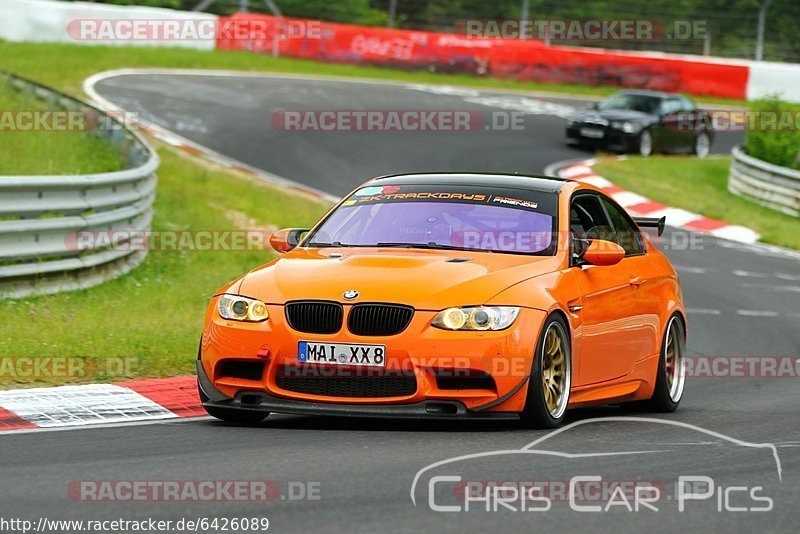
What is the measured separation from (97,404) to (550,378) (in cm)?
256

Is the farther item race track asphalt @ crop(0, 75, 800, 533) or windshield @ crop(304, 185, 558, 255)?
windshield @ crop(304, 185, 558, 255)

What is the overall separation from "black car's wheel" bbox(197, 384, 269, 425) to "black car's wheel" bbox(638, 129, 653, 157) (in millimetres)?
22730

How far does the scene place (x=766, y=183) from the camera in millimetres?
25953

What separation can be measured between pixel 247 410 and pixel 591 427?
1.88 metres

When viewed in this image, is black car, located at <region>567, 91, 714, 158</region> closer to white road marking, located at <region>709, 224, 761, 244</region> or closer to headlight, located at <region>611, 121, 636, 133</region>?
headlight, located at <region>611, 121, 636, 133</region>

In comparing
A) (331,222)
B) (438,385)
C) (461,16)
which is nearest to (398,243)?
(331,222)

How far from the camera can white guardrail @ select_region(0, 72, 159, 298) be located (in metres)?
11.8

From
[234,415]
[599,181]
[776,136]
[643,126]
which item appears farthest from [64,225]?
[643,126]

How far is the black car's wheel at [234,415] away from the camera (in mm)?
7902

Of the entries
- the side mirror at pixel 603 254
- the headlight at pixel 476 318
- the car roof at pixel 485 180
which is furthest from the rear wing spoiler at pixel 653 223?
the headlight at pixel 476 318

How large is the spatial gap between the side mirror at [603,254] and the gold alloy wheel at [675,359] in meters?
1.46

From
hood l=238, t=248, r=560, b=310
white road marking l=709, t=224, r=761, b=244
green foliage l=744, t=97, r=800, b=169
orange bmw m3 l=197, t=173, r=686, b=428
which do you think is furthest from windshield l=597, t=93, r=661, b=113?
hood l=238, t=248, r=560, b=310

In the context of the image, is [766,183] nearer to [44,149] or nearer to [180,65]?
[180,65]

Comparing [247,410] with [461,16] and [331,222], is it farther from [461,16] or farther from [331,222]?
[461,16]
